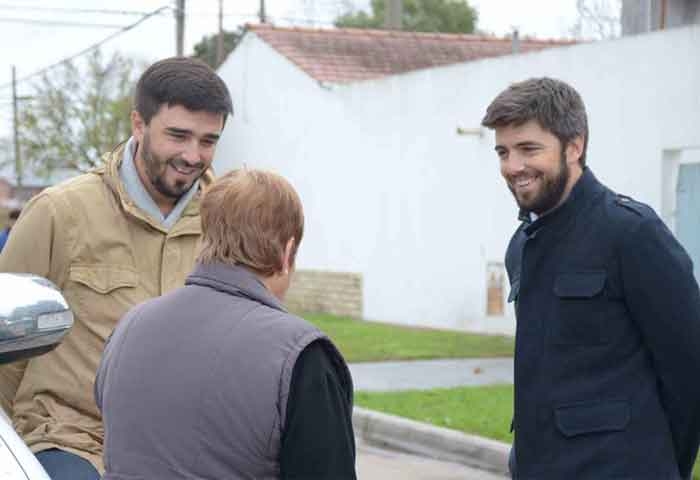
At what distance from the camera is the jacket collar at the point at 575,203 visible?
367 cm

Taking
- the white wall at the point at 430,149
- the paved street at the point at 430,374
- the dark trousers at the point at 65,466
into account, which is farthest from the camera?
the white wall at the point at 430,149

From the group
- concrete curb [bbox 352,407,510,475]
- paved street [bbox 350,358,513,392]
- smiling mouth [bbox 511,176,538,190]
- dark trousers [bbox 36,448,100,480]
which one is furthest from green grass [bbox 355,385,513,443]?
dark trousers [bbox 36,448,100,480]

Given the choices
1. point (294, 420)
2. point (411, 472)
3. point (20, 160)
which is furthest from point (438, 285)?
point (20, 160)

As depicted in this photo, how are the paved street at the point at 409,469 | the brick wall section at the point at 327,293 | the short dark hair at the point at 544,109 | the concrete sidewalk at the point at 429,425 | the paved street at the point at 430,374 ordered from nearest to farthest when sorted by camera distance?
1. the short dark hair at the point at 544,109
2. the paved street at the point at 409,469
3. the concrete sidewalk at the point at 429,425
4. the paved street at the point at 430,374
5. the brick wall section at the point at 327,293

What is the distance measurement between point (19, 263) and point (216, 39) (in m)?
39.7

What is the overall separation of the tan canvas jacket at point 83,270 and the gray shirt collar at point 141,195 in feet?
0.08

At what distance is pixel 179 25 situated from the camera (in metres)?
28.0

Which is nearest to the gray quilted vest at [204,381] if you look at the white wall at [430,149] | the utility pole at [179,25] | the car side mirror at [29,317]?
the car side mirror at [29,317]

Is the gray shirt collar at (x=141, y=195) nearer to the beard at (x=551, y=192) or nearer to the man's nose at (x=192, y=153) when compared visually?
the man's nose at (x=192, y=153)

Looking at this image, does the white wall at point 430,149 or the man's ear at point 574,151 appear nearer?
the man's ear at point 574,151

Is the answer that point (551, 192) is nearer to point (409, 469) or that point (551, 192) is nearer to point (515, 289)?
point (515, 289)

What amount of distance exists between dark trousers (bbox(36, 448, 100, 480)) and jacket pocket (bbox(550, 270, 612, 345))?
4.26 feet

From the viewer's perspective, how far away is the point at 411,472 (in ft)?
28.9

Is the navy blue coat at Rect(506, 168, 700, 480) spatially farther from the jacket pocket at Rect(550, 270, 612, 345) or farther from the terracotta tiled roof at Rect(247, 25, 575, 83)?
the terracotta tiled roof at Rect(247, 25, 575, 83)
